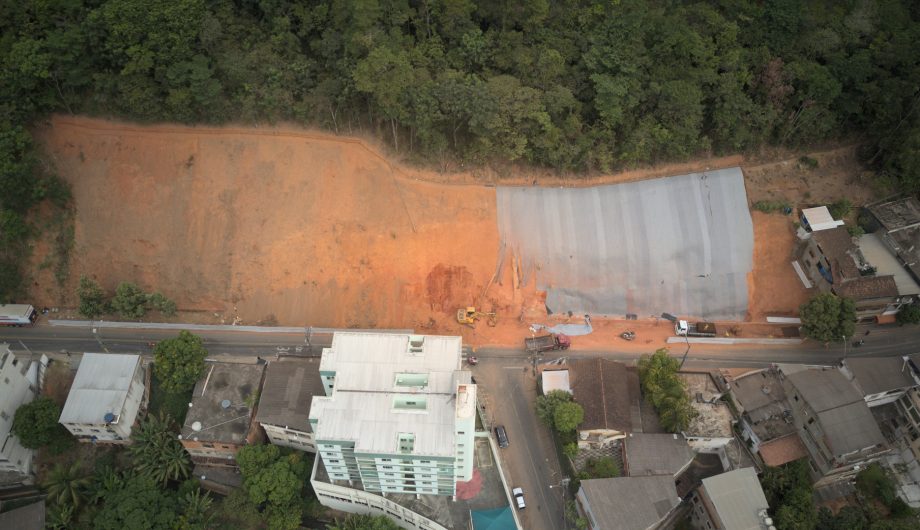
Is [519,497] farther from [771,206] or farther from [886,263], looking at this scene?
[886,263]

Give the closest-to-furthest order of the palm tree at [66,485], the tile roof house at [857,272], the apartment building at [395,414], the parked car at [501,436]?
1. the apartment building at [395,414]
2. the palm tree at [66,485]
3. the parked car at [501,436]
4. the tile roof house at [857,272]

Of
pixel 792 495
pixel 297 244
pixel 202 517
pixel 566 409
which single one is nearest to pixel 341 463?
pixel 202 517

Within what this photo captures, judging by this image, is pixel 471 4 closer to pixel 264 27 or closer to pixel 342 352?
pixel 264 27

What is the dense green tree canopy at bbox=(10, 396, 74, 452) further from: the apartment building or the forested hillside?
the forested hillside

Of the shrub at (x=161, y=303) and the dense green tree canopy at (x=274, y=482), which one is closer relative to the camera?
the dense green tree canopy at (x=274, y=482)

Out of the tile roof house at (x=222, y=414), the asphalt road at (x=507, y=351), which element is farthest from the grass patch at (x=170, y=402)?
the asphalt road at (x=507, y=351)

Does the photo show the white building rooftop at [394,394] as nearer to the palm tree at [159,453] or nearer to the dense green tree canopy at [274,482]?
the dense green tree canopy at [274,482]
